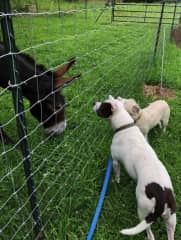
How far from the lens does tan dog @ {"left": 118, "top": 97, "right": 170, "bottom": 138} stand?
3184 millimetres

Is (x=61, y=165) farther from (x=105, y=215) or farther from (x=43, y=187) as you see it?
(x=105, y=215)

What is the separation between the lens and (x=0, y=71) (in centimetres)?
281

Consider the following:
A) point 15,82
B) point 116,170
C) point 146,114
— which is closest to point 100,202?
point 116,170

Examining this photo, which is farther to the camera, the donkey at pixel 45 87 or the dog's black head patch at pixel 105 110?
the dog's black head patch at pixel 105 110

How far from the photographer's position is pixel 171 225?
209cm

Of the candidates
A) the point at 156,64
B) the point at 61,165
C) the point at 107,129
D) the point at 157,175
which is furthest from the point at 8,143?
the point at 156,64

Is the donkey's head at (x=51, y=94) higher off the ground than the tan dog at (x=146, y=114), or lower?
higher

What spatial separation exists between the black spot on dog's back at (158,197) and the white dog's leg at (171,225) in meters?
0.08

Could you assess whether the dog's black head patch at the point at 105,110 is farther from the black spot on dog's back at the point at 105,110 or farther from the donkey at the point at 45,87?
the donkey at the point at 45,87

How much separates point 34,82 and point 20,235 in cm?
131

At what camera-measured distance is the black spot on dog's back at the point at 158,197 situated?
194cm

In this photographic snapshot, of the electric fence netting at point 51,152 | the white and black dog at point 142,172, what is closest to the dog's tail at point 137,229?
the white and black dog at point 142,172

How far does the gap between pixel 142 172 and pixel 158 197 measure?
0.26 meters

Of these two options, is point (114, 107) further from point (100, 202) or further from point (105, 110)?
point (100, 202)
